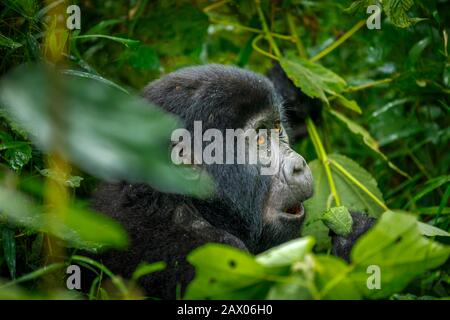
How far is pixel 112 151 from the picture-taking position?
1091mm

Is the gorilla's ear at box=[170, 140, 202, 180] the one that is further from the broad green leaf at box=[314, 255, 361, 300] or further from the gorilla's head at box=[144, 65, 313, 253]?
the broad green leaf at box=[314, 255, 361, 300]

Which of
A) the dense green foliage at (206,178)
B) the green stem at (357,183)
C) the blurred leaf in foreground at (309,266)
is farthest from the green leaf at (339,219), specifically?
the blurred leaf in foreground at (309,266)

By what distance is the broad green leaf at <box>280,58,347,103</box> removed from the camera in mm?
3463

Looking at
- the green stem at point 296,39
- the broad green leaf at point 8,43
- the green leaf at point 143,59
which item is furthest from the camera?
the green stem at point 296,39

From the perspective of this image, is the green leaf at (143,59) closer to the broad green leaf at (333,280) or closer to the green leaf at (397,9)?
the green leaf at (397,9)

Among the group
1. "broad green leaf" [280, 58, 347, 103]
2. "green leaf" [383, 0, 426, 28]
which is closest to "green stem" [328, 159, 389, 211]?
"broad green leaf" [280, 58, 347, 103]

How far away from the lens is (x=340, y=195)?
3.51 m

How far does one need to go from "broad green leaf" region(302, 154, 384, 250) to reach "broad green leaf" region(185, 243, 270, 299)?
1759 millimetres

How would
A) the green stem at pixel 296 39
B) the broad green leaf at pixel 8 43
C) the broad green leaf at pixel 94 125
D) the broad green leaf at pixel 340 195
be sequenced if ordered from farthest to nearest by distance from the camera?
the green stem at pixel 296 39, the broad green leaf at pixel 340 195, the broad green leaf at pixel 8 43, the broad green leaf at pixel 94 125

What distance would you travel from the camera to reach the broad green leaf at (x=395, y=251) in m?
1.52

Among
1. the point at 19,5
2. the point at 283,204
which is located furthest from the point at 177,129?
the point at 19,5

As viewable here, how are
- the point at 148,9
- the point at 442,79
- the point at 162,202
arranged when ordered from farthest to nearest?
the point at 148,9, the point at 442,79, the point at 162,202

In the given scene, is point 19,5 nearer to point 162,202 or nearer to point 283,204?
point 162,202
